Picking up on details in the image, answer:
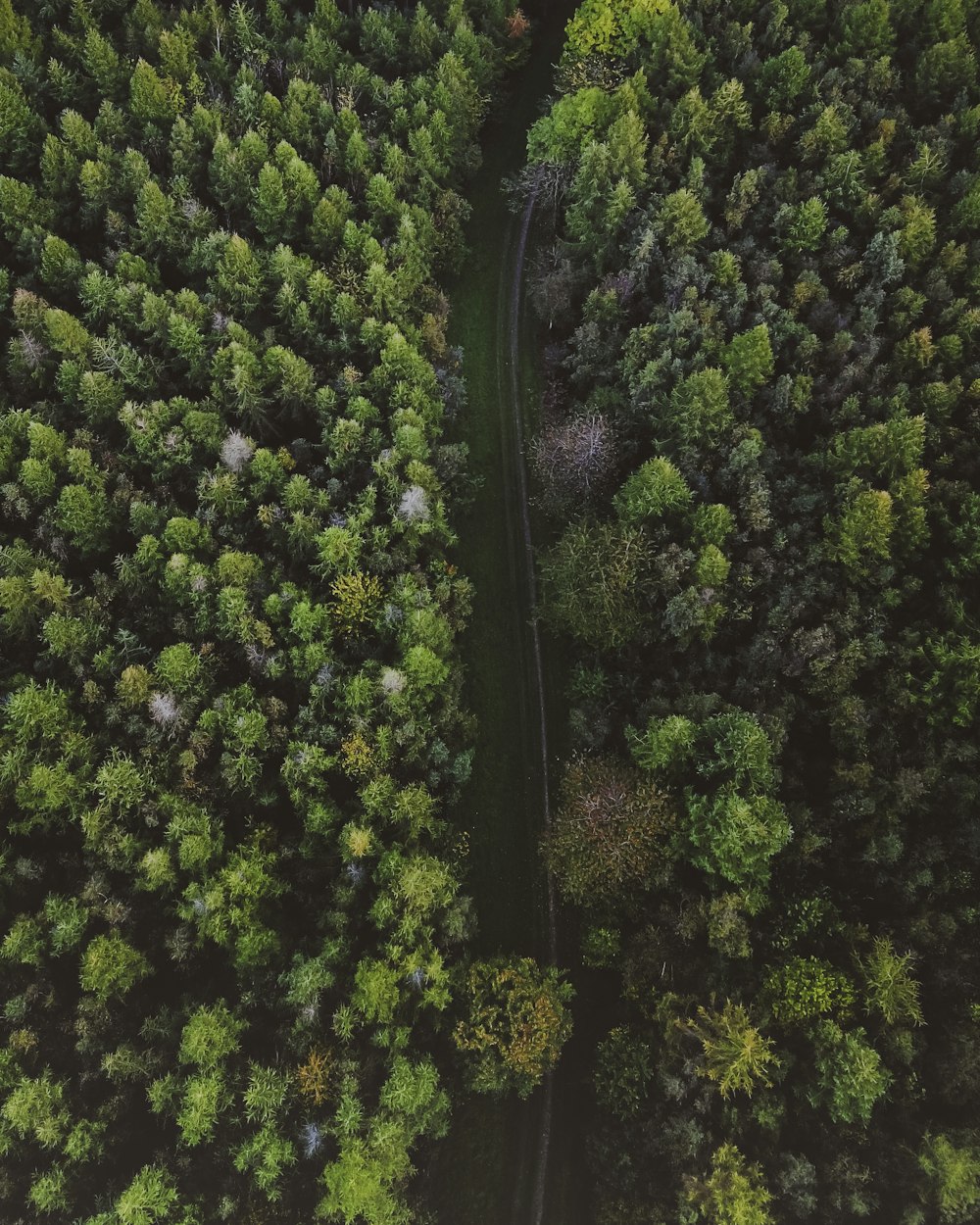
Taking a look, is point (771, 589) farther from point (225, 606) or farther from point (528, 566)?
point (225, 606)

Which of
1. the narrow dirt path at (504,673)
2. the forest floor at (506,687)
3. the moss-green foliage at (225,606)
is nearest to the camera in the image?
the moss-green foliage at (225,606)

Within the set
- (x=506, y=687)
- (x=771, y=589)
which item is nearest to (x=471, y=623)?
(x=506, y=687)

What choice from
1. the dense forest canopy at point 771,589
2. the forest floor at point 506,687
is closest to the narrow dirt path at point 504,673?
the forest floor at point 506,687

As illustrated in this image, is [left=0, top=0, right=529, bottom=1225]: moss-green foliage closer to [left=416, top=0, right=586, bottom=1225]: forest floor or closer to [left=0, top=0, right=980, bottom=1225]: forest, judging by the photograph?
[left=0, top=0, right=980, bottom=1225]: forest

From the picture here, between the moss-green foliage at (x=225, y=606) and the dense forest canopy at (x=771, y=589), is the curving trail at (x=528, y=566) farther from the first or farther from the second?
the moss-green foliage at (x=225, y=606)

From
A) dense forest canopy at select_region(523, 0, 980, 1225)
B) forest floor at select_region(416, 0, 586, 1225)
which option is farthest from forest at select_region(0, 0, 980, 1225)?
forest floor at select_region(416, 0, 586, 1225)

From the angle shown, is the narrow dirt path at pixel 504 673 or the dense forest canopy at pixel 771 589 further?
the narrow dirt path at pixel 504 673
